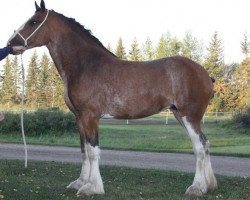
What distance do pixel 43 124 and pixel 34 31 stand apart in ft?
53.4

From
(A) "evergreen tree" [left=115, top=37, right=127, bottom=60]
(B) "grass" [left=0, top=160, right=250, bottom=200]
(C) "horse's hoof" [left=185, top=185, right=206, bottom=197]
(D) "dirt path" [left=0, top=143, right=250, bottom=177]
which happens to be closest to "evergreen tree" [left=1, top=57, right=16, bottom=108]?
(A) "evergreen tree" [left=115, top=37, right=127, bottom=60]

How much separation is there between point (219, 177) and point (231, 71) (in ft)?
207

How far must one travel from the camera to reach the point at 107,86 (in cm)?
812

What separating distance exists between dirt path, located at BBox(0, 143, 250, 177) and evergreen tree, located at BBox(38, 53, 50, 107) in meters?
56.3

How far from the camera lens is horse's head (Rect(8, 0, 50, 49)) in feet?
26.5

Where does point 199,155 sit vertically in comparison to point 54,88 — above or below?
below

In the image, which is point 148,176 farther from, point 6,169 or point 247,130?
point 247,130

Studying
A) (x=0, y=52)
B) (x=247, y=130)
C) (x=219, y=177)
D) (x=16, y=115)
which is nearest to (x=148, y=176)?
(x=219, y=177)

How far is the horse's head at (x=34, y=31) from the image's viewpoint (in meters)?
8.08

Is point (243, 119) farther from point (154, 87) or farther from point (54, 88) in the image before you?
point (54, 88)

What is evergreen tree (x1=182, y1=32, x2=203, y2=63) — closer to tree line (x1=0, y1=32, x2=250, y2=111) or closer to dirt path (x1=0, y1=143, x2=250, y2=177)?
tree line (x1=0, y1=32, x2=250, y2=111)

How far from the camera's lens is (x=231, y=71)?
71562 mm

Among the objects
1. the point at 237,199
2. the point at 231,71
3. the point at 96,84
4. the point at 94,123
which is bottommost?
the point at 237,199

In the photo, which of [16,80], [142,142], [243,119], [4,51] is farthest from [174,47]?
[4,51]
